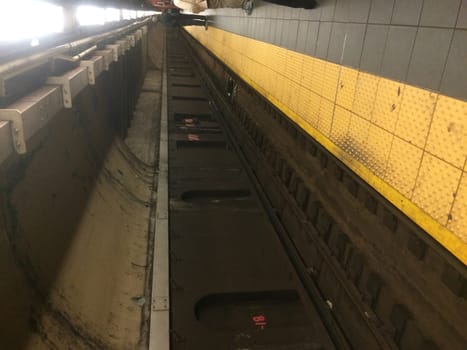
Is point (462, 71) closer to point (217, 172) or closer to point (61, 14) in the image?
point (61, 14)

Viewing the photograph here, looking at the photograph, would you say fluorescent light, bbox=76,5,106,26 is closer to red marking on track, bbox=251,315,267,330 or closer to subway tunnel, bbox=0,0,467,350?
subway tunnel, bbox=0,0,467,350

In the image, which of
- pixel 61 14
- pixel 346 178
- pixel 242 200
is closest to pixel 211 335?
pixel 346 178

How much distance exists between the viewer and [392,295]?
3.01 metres

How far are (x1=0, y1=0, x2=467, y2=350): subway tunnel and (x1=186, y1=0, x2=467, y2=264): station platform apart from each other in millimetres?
13

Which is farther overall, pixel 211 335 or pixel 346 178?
pixel 346 178

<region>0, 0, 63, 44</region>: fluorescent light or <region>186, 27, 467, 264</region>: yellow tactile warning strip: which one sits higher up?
<region>0, 0, 63, 44</region>: fluorescent light

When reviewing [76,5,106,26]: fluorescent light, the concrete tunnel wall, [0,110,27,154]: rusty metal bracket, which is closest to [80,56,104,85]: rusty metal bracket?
the concrete tunnel wall

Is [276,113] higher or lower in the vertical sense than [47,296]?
higher

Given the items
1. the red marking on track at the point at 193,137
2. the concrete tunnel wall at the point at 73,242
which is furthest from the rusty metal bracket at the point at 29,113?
the red marking on track at the point at 193,137

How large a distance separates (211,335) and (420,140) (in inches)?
90.8

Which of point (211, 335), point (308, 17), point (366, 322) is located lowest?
point (211, 335)

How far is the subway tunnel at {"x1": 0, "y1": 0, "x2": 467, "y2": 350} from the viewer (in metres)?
2.37

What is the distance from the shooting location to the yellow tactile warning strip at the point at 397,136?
230cm

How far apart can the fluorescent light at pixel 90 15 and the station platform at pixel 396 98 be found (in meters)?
2.84
